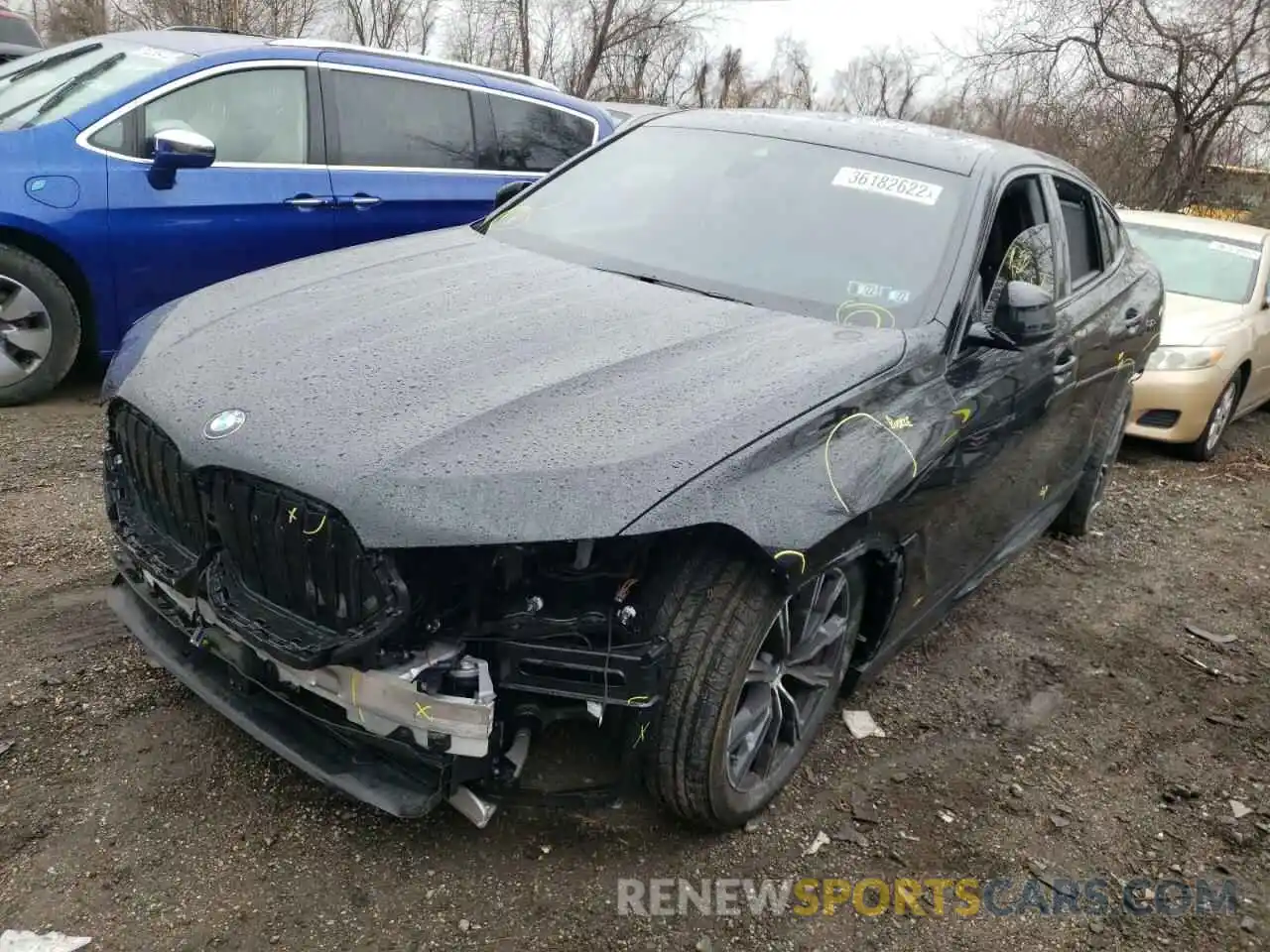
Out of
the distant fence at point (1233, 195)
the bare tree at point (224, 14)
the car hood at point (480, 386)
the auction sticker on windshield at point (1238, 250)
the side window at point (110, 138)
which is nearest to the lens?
the car hood at point (480, 386)

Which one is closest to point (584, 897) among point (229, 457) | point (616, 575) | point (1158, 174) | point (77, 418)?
point (616, 575)

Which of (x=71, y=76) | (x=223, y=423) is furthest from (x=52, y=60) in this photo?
(x=223, y=423)

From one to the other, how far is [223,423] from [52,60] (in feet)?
14.9

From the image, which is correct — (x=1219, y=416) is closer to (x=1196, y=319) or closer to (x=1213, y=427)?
(x=1213, y=427)

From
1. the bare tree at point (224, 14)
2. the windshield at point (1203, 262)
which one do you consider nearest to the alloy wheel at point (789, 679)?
the windshield at point (1203, 262)

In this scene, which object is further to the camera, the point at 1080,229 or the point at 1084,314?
the point at 1080,229

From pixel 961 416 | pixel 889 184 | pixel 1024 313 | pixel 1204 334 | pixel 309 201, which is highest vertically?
pixel 889 184

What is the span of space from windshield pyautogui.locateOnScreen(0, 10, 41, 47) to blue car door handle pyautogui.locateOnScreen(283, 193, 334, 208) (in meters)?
Answer: 10.6

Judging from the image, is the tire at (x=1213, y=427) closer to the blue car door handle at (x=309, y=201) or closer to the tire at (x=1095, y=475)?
the tire at (x=1095, y=475)

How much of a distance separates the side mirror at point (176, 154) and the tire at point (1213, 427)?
605cm

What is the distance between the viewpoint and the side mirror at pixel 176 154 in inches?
185

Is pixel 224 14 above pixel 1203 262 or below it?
above

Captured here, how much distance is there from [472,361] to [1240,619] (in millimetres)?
3737

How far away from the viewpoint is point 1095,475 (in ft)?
16.0
